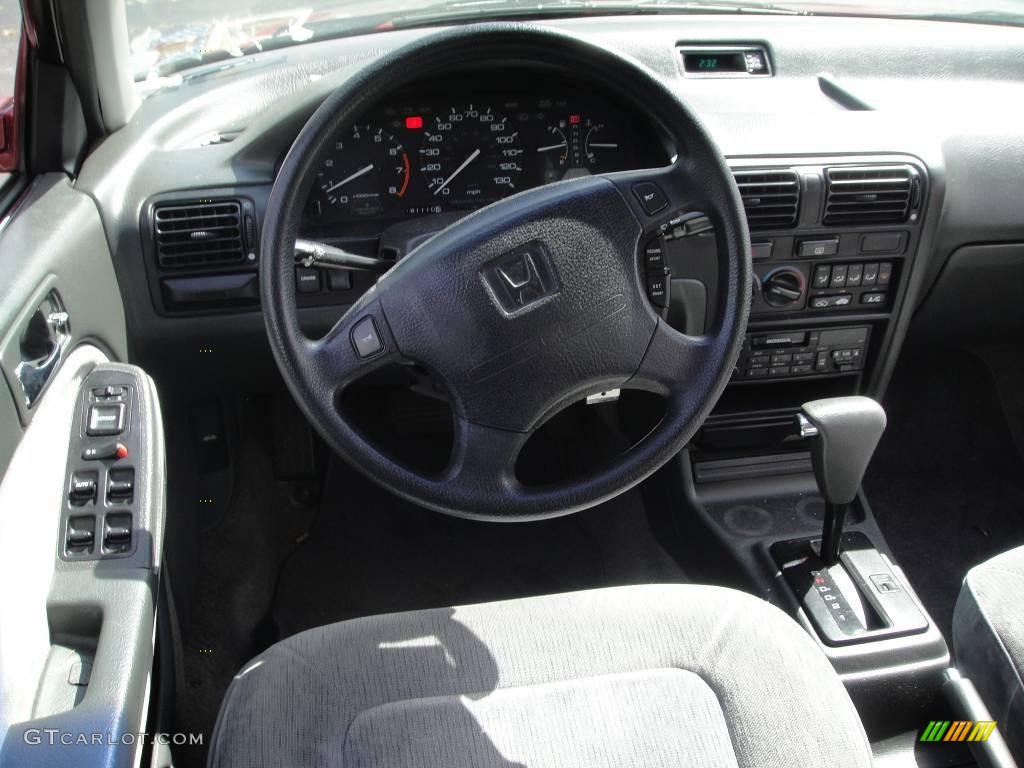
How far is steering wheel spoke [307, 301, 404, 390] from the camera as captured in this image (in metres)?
1.28

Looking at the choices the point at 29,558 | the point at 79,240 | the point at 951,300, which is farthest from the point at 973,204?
the point at 29,558

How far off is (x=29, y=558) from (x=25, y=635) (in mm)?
92

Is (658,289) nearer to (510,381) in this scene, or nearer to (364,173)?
(510,381)

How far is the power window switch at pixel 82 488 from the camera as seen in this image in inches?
52.4

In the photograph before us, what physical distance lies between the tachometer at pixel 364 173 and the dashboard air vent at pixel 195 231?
0.17m

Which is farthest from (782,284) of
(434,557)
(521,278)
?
(434,557)

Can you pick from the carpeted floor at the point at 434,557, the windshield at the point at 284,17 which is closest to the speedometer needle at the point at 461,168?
the windshield at the point at 284,17

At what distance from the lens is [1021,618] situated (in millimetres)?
1445

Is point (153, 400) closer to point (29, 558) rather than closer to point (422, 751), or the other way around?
point (29, 558)

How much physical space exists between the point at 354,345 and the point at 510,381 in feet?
0.70

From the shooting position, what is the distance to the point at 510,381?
4.32ft

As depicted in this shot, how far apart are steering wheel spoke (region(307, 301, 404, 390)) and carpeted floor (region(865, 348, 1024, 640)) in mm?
1771

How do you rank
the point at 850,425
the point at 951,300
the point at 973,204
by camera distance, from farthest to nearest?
the point at 951,300
the point at 973,204
the point at 850,425

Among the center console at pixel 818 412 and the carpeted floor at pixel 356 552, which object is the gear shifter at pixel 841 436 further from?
the carpeted floor at pixel 356 552
